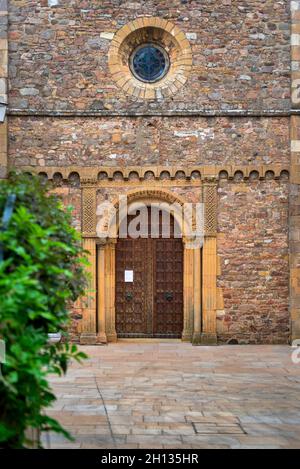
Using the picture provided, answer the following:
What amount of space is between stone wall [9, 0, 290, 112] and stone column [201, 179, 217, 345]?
5.56 ft

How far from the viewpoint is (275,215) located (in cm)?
1125

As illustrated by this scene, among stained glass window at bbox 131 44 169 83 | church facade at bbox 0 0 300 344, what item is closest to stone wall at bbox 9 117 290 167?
church facade at bbox 0 0 300 344

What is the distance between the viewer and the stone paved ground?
17.1ft

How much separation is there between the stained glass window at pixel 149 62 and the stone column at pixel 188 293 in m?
3.32

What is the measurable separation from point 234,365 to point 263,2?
6.80 m

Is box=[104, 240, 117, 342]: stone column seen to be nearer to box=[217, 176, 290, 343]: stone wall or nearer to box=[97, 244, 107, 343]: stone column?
box=[97, 244, 107, 343]: stone column

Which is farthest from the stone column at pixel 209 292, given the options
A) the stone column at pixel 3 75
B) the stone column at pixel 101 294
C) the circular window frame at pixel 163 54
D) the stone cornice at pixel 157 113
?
the stone column at pixel 3 75

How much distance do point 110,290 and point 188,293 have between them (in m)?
1.48

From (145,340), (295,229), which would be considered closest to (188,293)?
(145,340)

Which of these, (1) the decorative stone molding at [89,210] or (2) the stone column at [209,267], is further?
(1) the decorative stone molding at [89,210]

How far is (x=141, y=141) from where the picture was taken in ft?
36.9

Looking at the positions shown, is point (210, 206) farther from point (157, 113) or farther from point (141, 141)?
point (157, 113)

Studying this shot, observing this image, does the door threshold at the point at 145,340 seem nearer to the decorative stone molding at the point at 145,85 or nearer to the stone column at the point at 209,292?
the stone column at the point at 209,292

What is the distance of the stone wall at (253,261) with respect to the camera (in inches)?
438
